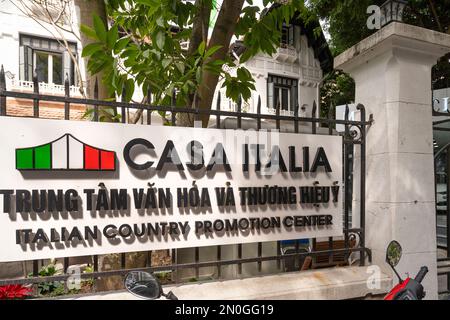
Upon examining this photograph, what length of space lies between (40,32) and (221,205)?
11820mm

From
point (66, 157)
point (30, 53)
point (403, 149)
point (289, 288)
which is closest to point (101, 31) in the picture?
point (66, 157)

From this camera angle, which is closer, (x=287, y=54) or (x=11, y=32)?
(x=11, y=32)

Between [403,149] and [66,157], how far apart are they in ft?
10.0

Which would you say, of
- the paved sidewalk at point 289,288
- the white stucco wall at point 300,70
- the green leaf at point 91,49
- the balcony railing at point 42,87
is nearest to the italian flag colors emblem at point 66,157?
the green leaf at point 91,49

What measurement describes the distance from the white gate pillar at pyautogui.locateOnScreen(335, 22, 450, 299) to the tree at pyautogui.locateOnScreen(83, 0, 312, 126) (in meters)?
1.24

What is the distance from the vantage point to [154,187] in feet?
8.48

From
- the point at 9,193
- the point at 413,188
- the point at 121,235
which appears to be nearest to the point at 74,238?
the point at 121,235

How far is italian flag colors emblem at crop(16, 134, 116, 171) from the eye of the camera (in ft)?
7.43

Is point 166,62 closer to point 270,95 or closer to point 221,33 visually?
point 221,33

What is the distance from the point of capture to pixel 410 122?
10.6 ft

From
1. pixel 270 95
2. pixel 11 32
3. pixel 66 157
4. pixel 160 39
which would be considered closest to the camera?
pixel 66 157

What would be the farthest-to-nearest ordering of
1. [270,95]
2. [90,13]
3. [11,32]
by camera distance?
[270,95], [11,32], [90,13]

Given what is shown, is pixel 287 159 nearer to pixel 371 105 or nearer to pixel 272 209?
pixel 272 209

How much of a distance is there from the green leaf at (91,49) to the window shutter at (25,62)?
33.8 ft
